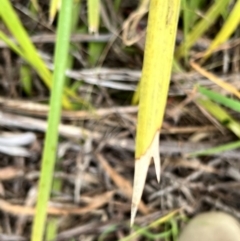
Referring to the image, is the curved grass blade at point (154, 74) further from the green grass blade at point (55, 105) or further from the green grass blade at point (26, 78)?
the green grass blade at point (26, 78)

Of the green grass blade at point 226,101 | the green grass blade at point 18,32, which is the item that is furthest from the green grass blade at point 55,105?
the green grass blade at point 226,101

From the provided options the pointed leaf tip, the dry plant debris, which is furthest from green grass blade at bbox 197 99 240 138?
the pointed leaf tip

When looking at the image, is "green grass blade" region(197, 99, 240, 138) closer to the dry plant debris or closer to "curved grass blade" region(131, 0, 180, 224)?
the dry plant debris

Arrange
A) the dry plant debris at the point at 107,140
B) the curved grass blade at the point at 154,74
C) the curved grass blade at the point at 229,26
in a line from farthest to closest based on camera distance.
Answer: the dry plant debris at the point at 107,140 → the curved grass blade at the point at 229,26 → the curved grass blade at the point at 154,74

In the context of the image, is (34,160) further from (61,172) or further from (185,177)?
(185,177)

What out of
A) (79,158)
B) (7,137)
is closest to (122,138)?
(79,158)

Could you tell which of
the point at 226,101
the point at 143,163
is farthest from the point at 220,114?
the point at 143,163
